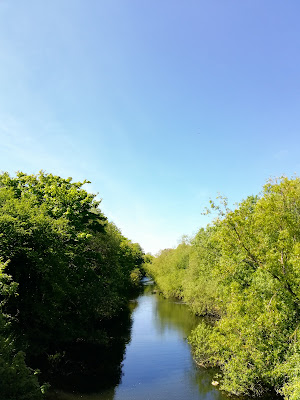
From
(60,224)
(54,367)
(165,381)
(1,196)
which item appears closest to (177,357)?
(165,381)

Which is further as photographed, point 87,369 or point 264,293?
point 87,369

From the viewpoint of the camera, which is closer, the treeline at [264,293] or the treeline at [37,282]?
the treeline at [37,282]

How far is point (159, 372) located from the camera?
67.4 feet

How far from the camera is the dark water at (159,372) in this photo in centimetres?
1692

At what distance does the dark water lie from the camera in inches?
666

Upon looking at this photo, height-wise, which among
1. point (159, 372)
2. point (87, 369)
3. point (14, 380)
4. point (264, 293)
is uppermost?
point (264, 293)

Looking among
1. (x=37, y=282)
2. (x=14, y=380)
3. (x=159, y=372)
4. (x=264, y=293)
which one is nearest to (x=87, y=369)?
(x=159, y=372)

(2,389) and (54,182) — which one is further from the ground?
(54,182)

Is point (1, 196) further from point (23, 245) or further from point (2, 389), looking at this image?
point (2, 389)

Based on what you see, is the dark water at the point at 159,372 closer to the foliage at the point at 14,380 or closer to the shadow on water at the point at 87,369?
the shadow on water at the point at 87,369

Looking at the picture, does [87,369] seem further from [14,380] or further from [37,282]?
[14,380]

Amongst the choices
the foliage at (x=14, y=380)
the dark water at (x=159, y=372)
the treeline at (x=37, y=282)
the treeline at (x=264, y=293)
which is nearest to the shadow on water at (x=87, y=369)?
the dark water at (x=159, y=372)

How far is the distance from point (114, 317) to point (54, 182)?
2259 centimetres

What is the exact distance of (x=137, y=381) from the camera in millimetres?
19109
